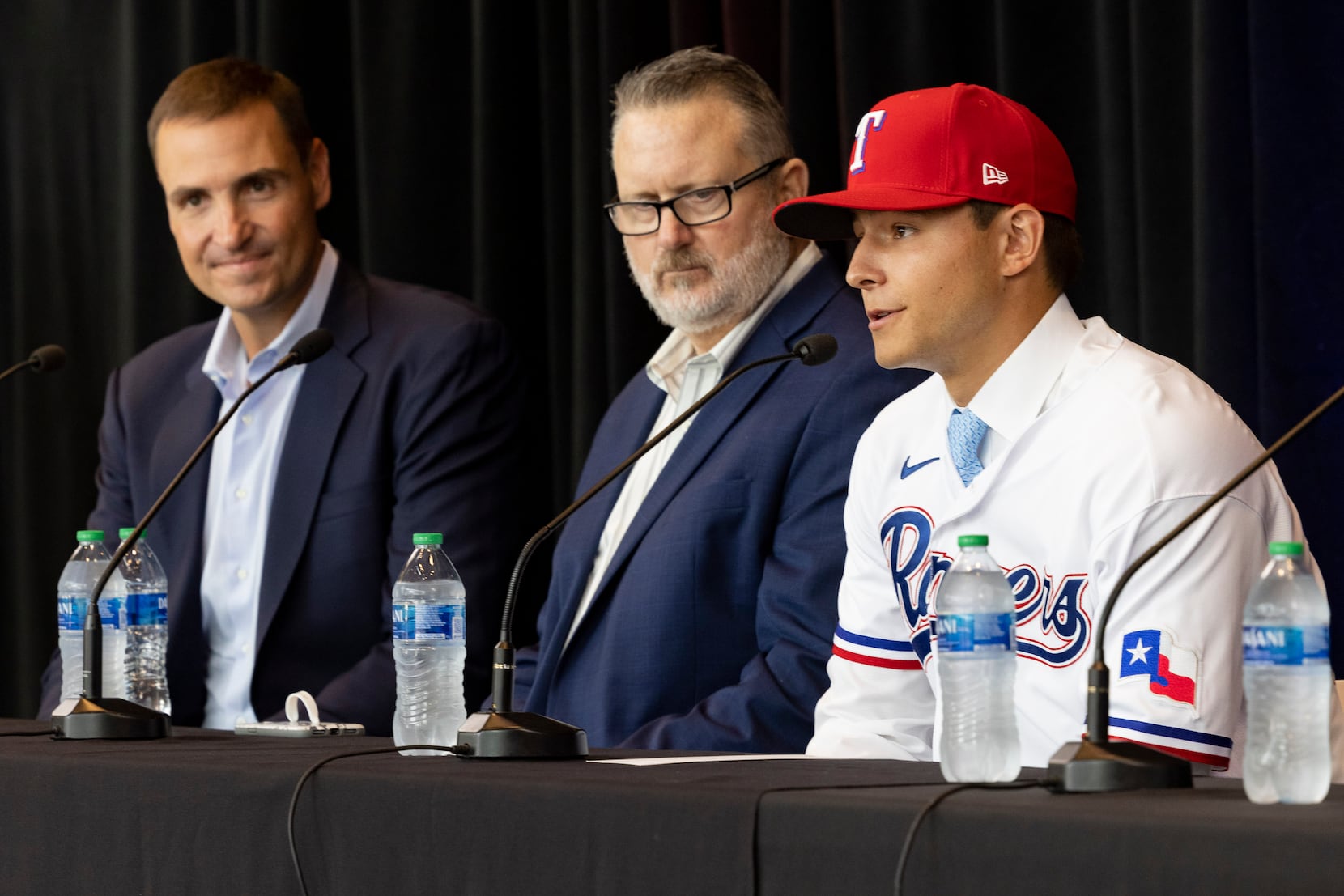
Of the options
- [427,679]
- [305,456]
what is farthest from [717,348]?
[427,679]

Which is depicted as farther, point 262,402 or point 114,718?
point 262,402

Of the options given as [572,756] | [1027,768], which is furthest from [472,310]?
[1027,768]

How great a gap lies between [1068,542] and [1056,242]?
19.4 inches

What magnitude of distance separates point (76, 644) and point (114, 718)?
60cm

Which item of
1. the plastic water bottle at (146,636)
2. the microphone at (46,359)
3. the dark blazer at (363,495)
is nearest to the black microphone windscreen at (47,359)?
the microphone at (46,359)

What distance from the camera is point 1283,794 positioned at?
1.29 metres

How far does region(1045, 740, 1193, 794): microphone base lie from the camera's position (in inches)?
53.6

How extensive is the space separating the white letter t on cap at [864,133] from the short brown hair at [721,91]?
30.3 inches

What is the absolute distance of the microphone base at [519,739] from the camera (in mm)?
1770

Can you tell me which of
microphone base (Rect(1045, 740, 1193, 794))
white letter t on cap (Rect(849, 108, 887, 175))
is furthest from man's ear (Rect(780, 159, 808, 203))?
microphone base (Rect(1045, 740, 1193, 794))

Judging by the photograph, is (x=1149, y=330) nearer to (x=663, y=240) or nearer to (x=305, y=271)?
(x=663, y=240)

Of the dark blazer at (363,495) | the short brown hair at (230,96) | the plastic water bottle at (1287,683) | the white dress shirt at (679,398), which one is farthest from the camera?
the short brown hair at (230,96)

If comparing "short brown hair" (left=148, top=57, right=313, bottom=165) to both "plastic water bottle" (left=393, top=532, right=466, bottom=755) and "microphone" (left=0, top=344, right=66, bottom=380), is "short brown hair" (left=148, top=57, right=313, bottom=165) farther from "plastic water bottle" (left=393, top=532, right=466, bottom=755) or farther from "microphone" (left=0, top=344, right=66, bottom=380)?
"plastic water bottle" (left=393, top=532, right=466, bottom=755)

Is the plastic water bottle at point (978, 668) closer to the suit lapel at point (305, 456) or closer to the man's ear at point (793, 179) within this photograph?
the man's ear at point (793, 179)
